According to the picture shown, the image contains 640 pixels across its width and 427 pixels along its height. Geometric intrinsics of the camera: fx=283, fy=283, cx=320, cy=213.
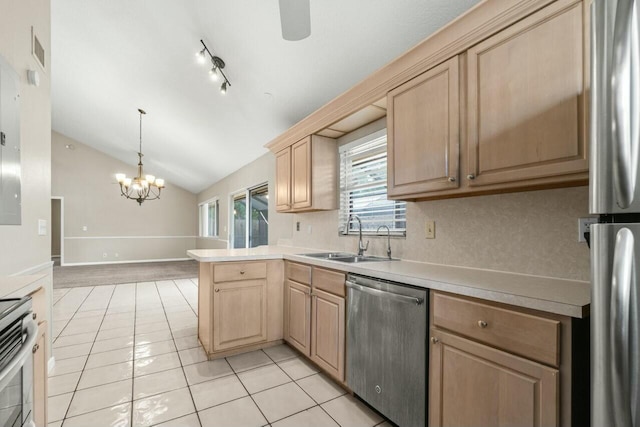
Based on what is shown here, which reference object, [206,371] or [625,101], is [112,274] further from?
[625,101]

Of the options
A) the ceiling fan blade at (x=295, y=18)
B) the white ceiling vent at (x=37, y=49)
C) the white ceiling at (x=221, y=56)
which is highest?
the white ceiling at (x=221, y=56)

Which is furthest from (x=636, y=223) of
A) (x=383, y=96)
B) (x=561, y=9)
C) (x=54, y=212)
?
(x=54, y=212)

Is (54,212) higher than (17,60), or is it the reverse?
(17,60)

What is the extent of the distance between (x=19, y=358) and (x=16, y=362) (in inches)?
0.9

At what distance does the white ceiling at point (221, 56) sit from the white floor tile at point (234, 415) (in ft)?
8.77

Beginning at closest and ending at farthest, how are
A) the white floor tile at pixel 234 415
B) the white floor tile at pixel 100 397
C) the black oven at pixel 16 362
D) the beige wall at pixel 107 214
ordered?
1. the black oven at pixel 16 362
2. the white floor tile at pixel 234 415
3. the white floor tile at pixel 100 397
4. the beige wall at pixel 107 214

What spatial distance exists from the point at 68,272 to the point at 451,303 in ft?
28.6

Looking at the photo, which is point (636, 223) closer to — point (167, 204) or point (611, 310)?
point (611, 310)

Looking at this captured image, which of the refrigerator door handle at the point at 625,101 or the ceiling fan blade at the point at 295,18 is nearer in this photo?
the refrigerator door handle at the point at 625,101

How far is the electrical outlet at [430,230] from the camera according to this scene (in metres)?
2.01

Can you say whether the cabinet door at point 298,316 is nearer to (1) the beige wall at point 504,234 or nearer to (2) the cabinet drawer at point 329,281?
(2) the cabinet drawer at point 329,281

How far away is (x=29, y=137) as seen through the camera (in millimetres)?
1935

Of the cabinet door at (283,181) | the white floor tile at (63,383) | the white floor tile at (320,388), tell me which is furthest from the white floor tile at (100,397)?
the cabinet door at (283,181)

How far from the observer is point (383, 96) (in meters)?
2.04
